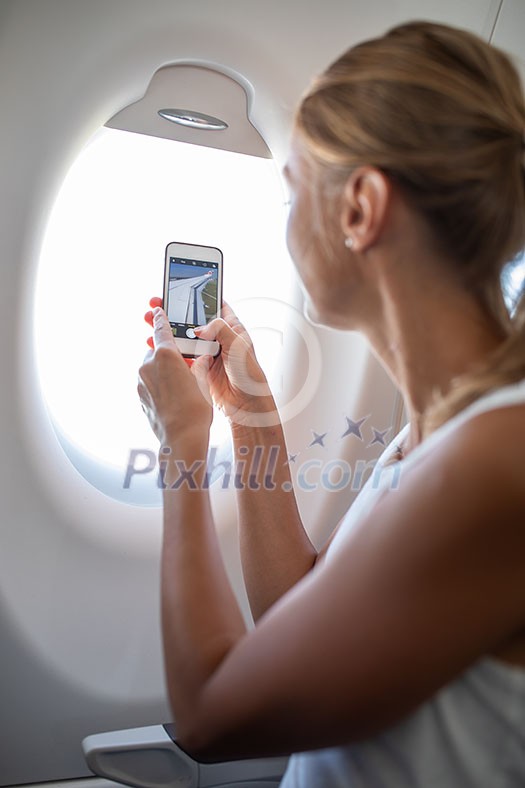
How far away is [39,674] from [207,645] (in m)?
0.43

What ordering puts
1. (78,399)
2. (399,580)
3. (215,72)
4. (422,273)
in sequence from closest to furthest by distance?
(399,580), (422,273), (215,72), (78,399)

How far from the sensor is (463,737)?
1.88 ft

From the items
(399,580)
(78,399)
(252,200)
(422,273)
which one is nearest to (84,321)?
(78,399)

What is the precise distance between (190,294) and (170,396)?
0.22 metres

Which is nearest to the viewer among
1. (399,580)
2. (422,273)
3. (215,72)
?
(399,580)

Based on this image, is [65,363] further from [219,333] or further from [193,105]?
[193,105]

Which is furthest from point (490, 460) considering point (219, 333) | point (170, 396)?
point (219, 333)

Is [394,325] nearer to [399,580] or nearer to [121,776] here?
[399,580]

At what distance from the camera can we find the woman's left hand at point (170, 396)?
2.46 feet

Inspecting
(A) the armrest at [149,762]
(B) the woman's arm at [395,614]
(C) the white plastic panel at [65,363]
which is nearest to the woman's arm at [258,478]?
(C) the white plastic panel at [65,363]

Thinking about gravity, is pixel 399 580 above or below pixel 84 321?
below

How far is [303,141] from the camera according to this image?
665 mm

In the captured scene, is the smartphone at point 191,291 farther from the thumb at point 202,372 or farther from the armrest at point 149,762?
the armrest at point 149,762

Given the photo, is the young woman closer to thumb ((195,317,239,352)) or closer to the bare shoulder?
the bare shoulder
